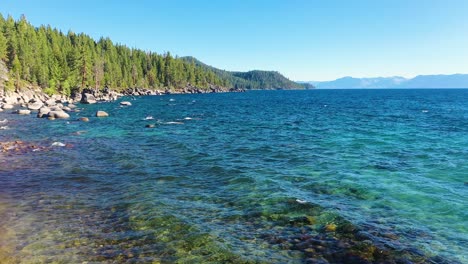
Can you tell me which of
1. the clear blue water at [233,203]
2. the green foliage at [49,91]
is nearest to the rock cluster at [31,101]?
the green foliage at [49,91]

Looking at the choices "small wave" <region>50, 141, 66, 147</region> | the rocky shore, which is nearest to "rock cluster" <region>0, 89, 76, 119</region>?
the rocky shore

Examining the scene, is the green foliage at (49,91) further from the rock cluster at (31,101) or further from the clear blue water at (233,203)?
the clear blue water at (233,203)

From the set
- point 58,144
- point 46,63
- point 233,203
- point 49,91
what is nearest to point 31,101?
point 49,91

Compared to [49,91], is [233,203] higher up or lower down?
lower down

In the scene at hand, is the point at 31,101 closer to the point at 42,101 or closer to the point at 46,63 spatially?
the point at 42,101

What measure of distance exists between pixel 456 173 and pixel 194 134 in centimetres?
2813

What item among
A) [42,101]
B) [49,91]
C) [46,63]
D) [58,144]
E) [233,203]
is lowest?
[233,203]

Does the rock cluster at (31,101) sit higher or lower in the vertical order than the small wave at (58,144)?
higher

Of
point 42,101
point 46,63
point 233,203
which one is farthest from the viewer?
point 46,63

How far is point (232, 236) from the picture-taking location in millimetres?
12844

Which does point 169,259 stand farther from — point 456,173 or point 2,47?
point 2,47

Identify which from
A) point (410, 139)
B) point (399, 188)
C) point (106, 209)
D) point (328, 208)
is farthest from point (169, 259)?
point (410, 139)

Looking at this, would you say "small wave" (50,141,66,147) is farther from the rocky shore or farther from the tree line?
the tree line

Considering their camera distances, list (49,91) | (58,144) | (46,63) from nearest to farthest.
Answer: (58,144), (49,91), (46,63)
